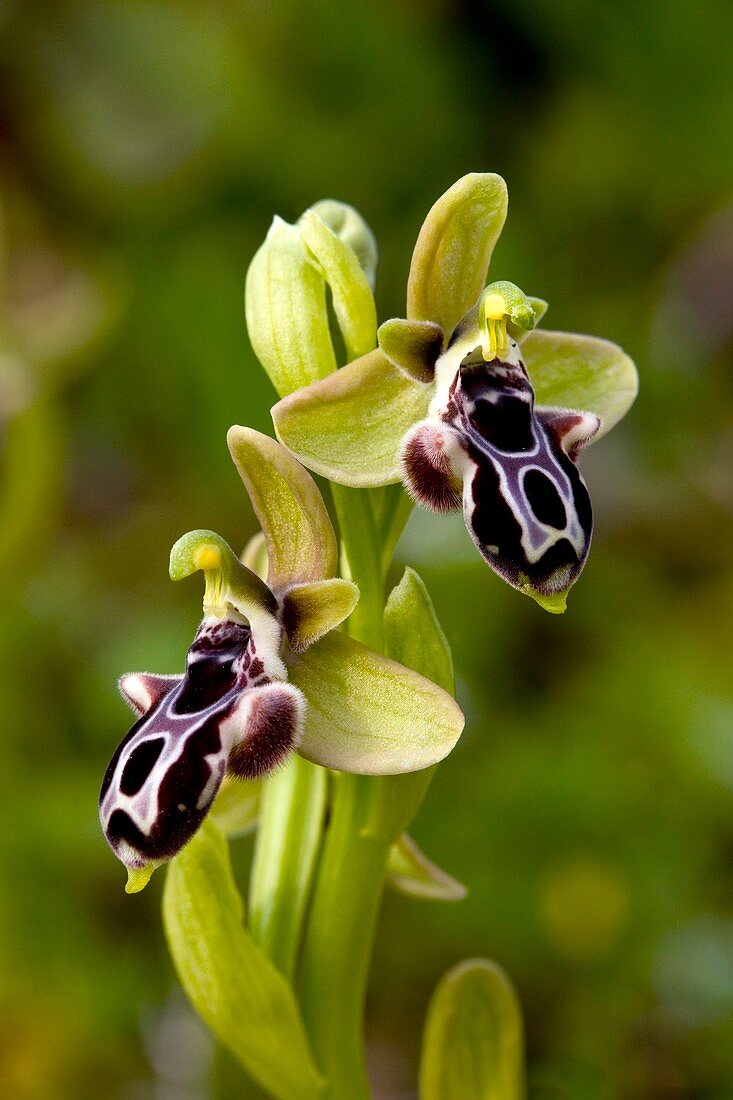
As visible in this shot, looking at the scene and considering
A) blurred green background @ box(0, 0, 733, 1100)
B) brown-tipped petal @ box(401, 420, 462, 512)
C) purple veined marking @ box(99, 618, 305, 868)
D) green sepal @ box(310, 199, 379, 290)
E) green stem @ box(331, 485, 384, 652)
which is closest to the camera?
purple veined marking @ box(99, 618, 305, 868)

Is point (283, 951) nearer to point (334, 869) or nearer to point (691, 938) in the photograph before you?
point (334, 869)

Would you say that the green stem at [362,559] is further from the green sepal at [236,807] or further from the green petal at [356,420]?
the green sepal at [236,807]

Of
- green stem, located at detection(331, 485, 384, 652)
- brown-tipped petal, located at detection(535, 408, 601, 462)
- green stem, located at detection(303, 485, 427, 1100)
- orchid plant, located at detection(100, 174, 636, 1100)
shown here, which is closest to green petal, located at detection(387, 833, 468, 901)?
orchid plant, located at detection(100, 174, 636, 1100)

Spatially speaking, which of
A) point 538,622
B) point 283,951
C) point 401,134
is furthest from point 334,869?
point 401,134

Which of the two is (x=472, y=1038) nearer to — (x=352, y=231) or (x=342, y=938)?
(x=342, y=938)

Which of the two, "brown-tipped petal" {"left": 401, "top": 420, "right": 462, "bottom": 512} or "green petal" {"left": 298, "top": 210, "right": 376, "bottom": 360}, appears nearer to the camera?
"brown-tipped petal" {"left": 401, "top": 420, "right": 462, "bottom": 512}

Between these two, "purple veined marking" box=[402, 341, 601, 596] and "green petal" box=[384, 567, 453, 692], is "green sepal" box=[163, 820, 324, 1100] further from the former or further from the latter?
"purple veined marking" box=[402, 341, 601, 596]

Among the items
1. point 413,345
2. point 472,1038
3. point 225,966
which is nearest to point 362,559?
point 413,345
